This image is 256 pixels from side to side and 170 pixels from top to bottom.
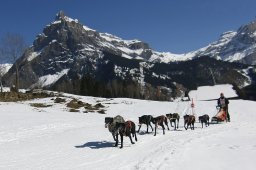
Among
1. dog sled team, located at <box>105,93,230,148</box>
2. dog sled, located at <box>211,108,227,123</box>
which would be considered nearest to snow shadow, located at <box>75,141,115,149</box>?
dog sled team, located at <box>105,93,230,148</box>

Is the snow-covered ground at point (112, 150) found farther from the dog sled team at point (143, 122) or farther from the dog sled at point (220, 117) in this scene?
the dog sled at point (220, 117)

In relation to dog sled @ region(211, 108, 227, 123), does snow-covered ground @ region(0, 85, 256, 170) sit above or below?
below

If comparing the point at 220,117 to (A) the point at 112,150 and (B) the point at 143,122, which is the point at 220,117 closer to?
(B) the point at 143,122

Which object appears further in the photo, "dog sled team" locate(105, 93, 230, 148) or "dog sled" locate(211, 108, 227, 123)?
"dog sled" locate(211, 108, 227, 123)

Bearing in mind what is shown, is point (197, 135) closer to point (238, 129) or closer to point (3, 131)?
point (238, 129)

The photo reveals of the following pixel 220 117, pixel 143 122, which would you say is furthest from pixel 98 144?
pixel 220 117

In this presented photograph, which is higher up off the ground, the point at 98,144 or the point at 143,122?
the point at 143,122

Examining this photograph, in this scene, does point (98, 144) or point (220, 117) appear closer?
point (98, 144)

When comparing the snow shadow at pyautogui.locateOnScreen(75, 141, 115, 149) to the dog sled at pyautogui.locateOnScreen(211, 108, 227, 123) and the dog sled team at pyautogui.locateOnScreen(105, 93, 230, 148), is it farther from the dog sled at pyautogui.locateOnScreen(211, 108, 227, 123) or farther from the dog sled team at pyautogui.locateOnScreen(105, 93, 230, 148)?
the dog sled at pyautogui.locateOnScreen(211, 108, 227, 123)

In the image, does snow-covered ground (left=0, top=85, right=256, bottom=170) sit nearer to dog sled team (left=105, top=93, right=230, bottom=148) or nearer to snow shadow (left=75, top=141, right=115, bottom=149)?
snow shadow (left=75, top=141, right=115, bottom=149)

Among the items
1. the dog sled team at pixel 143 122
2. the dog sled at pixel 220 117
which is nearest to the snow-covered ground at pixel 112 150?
the dog sled team at pixel 143 122

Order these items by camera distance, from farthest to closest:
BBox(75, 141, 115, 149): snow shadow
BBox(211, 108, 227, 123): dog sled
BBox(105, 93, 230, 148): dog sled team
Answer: BBox(211, 108, 227, 123): dog sled, BBox(75, 141, 115, 149): snow shadow, BBox(105, 93, 230, 148): dog sled team

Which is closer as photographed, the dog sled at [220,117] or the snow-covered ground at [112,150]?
the snow-covered ground at [112,150]

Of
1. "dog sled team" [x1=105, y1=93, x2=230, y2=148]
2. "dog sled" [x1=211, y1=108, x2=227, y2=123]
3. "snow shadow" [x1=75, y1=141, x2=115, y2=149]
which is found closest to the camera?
"dog sled team" [x1=105, y1=93, x2=230, y2=148]
